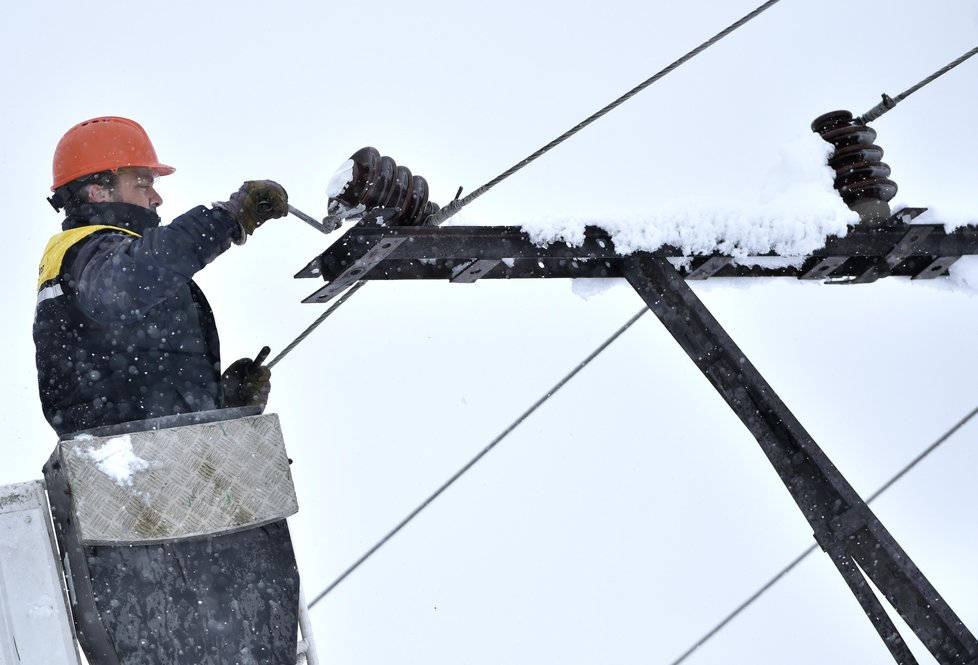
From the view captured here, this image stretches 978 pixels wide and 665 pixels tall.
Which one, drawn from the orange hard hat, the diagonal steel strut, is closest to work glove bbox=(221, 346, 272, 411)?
the orange hard hat

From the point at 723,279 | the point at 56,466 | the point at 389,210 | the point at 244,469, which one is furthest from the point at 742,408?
the point at 56,466

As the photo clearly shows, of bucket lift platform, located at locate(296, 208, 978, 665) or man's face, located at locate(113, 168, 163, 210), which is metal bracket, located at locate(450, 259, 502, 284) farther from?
man's face, located at locate(113, 168, 163, 210)

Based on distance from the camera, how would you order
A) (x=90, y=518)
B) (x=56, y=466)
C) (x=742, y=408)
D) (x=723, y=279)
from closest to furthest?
(x=90, y=518)
(x=56, y=466)
(x=742, y=408)
(x=723, y=279)

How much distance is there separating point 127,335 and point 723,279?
1.82m

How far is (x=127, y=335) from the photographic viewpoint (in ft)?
7.40

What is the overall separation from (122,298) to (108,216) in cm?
37

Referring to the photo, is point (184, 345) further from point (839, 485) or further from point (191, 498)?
point (839, 485)

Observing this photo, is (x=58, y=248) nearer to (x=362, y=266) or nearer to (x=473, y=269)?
(x=362, y=266)

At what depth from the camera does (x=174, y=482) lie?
218cm

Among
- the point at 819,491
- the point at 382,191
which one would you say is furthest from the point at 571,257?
the point at 819,491

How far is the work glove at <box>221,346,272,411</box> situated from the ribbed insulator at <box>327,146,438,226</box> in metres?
0.50

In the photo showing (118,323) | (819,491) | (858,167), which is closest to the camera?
(118,323)

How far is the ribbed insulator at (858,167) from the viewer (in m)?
3.21

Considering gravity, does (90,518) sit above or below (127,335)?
below
